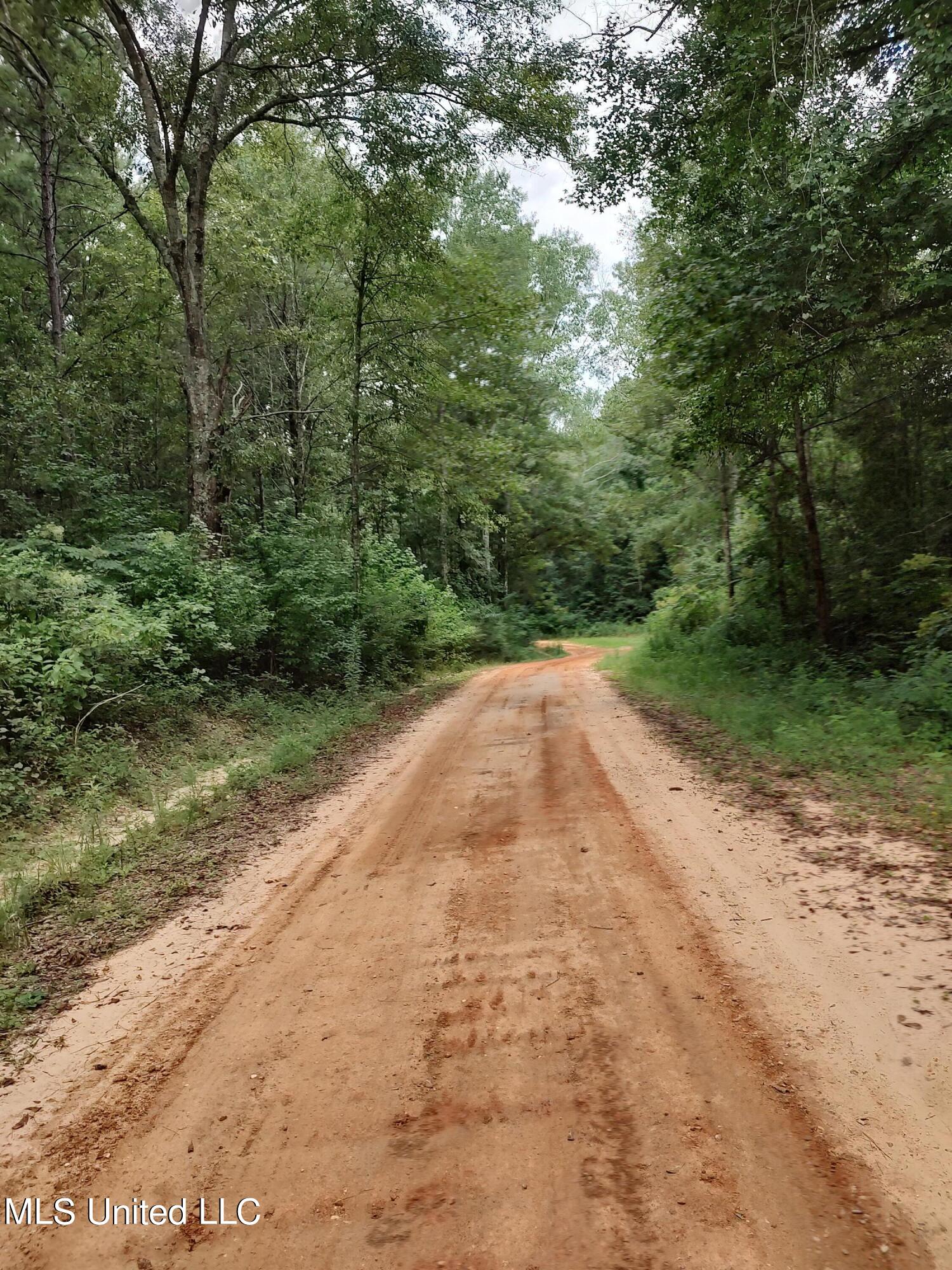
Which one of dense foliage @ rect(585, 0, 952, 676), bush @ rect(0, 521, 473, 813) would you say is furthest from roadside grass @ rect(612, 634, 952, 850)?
bush @ rect(0, 521, 473, 813)

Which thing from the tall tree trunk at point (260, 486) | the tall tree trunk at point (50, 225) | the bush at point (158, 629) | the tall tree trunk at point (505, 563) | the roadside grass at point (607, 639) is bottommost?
the roadside grass at point (607, 639)

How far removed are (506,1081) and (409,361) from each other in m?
15.4

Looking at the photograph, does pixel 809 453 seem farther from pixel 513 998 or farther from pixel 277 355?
pixel 277 355

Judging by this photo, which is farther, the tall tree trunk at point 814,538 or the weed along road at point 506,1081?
the tall tree trunk at point 814,538

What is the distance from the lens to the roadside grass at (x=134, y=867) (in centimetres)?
386

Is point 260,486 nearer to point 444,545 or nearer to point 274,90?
point 444,545

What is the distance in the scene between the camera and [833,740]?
23.5 feet

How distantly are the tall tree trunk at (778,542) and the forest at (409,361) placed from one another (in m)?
0.07

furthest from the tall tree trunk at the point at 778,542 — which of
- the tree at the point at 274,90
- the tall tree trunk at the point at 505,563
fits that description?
the tall tree trunk at the point at 505,563

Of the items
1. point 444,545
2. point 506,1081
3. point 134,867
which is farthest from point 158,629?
point 444,545

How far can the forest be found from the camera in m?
7.36

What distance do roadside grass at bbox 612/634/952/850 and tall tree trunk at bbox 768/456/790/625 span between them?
156 centimetres

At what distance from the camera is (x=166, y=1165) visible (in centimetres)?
235

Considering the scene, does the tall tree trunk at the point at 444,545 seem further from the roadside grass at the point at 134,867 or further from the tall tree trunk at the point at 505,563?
the roadside grass at the point at 134,867
